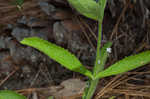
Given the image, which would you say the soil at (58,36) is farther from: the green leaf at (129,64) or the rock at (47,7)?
the green leaf at (129,64)

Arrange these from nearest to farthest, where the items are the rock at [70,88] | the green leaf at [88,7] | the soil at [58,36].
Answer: the green leaf at [88,7], the rock at [70,88], the soil at [58,36]

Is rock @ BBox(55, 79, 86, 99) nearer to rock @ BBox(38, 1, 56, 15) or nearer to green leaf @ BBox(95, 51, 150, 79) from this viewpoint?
green leaf @ BBox(95, 51, 150, 79)

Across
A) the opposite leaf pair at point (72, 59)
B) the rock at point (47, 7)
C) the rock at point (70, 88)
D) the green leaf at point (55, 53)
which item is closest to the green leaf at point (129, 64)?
the opposite leaf pair at point (72, 59)

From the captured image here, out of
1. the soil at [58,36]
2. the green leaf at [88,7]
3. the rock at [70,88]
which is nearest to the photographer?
the green leaf at [88,7]

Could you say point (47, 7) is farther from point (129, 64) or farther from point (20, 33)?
point (129, 64)

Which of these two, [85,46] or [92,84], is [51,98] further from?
[85,46]

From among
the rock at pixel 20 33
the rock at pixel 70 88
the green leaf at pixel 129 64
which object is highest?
the rock at pixel 20 33

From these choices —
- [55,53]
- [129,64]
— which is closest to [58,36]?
[55,53]

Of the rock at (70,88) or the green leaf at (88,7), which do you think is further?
the rock at (70,88)
